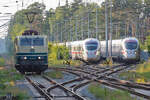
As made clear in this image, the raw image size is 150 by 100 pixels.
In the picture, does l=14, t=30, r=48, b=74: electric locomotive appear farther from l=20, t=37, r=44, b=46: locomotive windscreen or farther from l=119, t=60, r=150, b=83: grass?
l=119, t=60, r=150, b=83: grass

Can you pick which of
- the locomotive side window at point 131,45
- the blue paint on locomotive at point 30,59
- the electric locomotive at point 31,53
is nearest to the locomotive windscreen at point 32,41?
the electric locomotive at point 31,53

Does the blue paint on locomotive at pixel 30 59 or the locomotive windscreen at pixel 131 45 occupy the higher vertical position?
the locomotive windscreen at pixel 131 45

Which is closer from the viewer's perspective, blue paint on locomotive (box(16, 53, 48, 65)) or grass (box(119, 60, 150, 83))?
grass (box(119, 60, 150, 83))

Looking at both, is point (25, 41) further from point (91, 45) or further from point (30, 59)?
point (91, 45)

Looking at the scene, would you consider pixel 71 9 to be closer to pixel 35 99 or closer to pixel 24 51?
pixel 24 51

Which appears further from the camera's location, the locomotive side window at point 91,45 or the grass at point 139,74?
the locomotive side window at point 91,45

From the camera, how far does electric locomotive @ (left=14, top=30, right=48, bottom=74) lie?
24078 mm

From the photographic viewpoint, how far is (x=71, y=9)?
100 m

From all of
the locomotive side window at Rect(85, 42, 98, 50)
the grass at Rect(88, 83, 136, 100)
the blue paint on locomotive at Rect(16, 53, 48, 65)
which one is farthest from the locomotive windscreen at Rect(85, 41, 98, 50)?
the grass at Rect(88, 83, 136, 100)

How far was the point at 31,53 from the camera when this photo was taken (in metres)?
24.2

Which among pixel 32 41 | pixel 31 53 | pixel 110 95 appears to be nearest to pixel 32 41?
pixel 32 41

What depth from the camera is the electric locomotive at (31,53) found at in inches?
948

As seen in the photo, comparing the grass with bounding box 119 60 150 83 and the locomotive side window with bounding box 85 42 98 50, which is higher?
the locomotive side window with bounding box 85 42 98 50

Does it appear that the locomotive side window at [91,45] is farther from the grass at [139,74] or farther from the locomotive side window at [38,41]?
the locomotive side window at [38,41]
